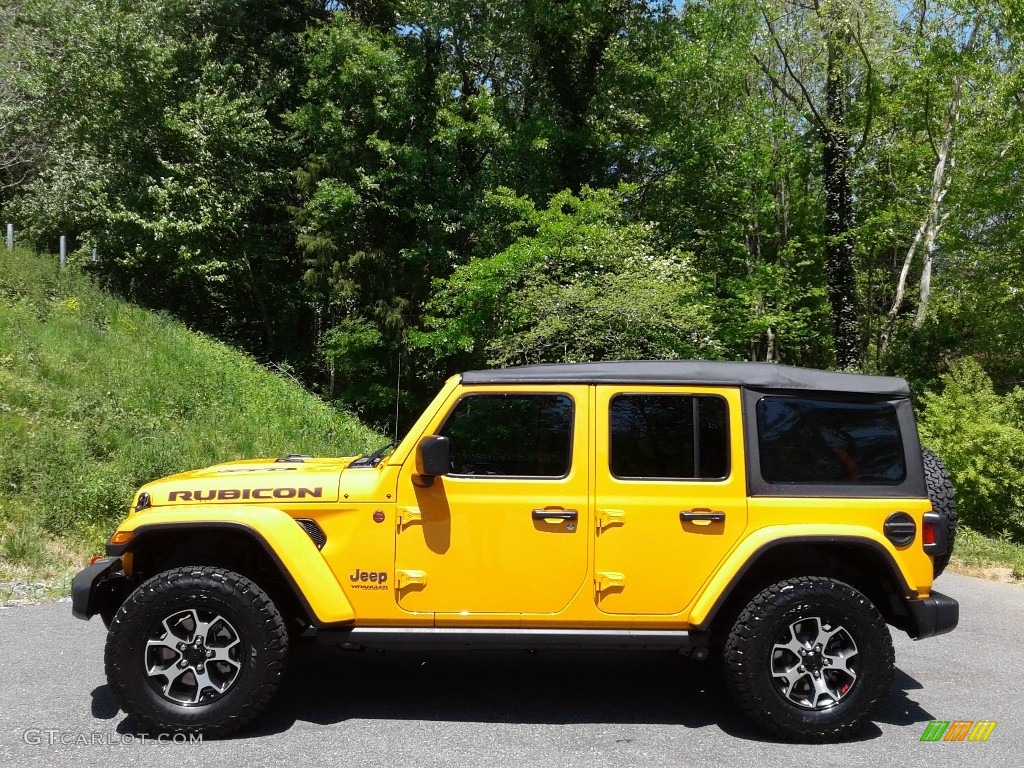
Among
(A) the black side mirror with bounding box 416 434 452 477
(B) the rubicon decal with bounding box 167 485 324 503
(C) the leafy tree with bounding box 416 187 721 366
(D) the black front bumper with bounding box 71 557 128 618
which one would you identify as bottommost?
(D) the black front bumper with bounding box 71 557 128 618

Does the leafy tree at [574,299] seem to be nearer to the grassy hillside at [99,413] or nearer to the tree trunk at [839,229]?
the grassy hillside at [99,413]

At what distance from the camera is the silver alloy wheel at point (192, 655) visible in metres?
3.99

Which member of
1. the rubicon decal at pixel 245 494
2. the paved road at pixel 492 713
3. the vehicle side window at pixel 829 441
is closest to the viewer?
the paved road at pixel 492 713

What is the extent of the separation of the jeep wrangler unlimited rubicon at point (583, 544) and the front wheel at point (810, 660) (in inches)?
0.4

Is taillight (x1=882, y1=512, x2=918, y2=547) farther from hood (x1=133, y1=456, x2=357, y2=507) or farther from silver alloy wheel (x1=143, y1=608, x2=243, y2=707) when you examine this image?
silver alloy wheel (x1=143, y1=608, x2=243, y2=707)

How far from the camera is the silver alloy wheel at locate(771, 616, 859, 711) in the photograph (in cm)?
410

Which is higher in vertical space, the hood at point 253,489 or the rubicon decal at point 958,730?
the hood at point 253,489

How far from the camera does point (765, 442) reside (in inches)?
168

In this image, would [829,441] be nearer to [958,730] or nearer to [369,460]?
[958,730]

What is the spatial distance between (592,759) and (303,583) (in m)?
1.68

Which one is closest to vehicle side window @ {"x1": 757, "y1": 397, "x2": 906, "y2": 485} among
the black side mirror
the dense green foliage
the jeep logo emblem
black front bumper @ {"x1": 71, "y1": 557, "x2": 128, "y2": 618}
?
the black side mirror

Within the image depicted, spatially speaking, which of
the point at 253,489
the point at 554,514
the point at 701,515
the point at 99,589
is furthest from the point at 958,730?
the point at 99,589

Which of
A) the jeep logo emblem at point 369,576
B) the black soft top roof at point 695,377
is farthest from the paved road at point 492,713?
the black soft top roof at point 695,377

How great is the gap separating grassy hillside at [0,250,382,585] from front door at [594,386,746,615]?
5819 mm
